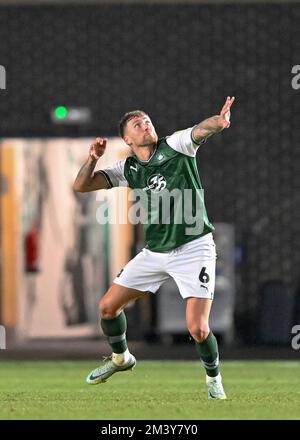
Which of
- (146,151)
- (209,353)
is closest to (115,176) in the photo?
(146,151)

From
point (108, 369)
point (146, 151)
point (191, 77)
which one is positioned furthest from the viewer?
point (191, 77)

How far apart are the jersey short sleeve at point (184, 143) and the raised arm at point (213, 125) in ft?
0.25

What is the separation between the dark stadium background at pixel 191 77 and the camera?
20125mm

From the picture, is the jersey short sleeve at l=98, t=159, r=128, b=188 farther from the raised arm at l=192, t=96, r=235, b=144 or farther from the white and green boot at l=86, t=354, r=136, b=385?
the white and green boot at l=86, t=354, r=136, b=385

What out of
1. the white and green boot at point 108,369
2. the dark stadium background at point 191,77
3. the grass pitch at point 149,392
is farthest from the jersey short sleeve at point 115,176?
the dark stadium background at point 191,77

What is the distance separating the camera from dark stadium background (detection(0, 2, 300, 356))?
20.1 metres

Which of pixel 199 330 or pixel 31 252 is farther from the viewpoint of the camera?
pixel 31 252

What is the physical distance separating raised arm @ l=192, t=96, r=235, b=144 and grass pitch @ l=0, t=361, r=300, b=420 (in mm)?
2040

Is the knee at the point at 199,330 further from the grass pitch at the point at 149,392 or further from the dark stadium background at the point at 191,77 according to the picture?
the dark stadium background at the point at 191,77

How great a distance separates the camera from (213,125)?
10.5 metres

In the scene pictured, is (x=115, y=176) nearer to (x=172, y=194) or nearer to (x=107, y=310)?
(x=172, y=194)

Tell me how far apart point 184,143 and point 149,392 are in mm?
2319

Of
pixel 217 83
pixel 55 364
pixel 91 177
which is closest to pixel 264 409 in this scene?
pixel 91 177

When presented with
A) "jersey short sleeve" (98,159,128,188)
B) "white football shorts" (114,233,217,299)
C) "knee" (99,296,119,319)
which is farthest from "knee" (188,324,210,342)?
"jersey short sleeve" (98,159,128,188)
